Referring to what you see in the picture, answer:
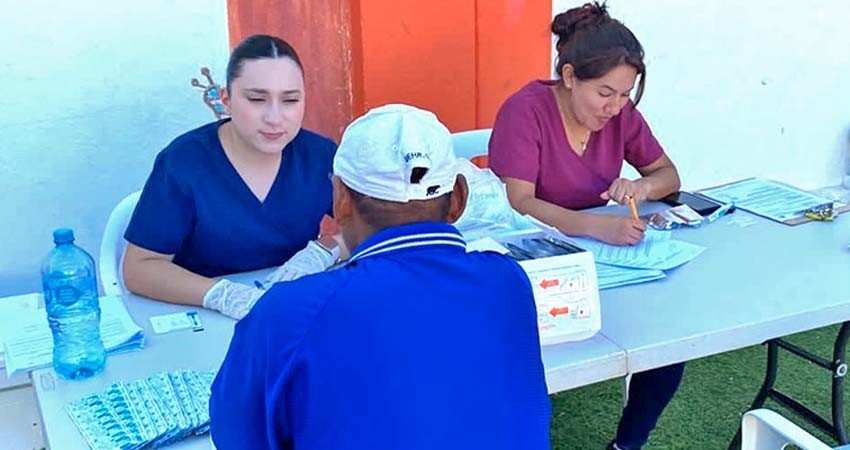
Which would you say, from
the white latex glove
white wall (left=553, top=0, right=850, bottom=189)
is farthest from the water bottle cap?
white wall (left=553, top=0, right=850, bottom=189)

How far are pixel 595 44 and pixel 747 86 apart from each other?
2090 mm

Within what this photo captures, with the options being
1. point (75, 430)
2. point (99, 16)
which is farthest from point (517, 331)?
point (99, 16)

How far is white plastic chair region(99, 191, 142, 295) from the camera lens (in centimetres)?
207

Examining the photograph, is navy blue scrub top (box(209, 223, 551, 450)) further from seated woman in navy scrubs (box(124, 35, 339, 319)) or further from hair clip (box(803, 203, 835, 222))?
hair clip (box(803, 203, 835, 222))

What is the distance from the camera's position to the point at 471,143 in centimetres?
270

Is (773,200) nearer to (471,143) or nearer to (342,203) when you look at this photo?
(471,143)

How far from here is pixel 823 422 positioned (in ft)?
7.36

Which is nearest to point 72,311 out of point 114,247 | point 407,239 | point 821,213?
point 114,247

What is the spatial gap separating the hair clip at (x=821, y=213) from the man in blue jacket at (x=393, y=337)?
1374mm

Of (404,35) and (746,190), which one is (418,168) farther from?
(404,35)

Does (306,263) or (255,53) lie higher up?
(255,53)

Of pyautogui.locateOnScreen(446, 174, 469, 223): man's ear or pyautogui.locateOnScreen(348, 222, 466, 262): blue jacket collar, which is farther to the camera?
pyautogui.locateOnScreen(446, 174, 469, 223): man's ear

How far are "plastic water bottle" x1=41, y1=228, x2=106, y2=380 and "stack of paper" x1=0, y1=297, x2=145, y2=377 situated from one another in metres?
0.04

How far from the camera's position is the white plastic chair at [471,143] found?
268 centimetres
